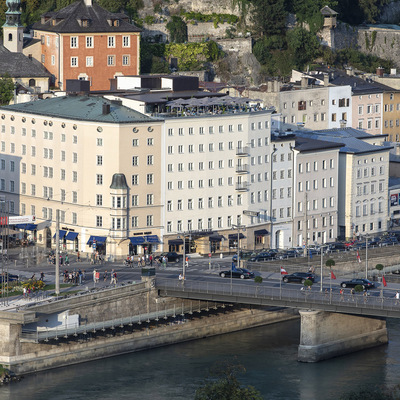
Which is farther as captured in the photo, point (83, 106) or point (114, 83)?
point (114, 83)

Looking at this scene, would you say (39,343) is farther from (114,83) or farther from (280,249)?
(114,83)

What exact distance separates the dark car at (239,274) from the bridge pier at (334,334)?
484 inches

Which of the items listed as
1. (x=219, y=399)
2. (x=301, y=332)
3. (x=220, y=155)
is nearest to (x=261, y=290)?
(x=301, y=332)

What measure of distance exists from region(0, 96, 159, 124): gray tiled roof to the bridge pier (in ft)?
104

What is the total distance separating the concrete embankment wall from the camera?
456ft

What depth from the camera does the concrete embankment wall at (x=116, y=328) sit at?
13900cm

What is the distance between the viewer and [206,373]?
5399 inches

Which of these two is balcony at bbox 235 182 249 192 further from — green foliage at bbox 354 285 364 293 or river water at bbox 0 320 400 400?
green foliage at bbox 354 285 364 293

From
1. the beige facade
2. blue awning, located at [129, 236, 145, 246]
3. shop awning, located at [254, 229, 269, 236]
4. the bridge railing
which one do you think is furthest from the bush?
blue awning, located at [129, 236, 145, 246]

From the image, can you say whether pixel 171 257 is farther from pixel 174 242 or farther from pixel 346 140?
pixel 346 140

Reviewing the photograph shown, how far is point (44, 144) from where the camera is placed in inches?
6747

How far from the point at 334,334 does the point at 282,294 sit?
5396 mm

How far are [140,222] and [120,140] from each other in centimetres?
821

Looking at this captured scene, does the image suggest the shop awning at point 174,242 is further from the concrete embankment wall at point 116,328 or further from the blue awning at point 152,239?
the concrete embankment wall at point 116,328
